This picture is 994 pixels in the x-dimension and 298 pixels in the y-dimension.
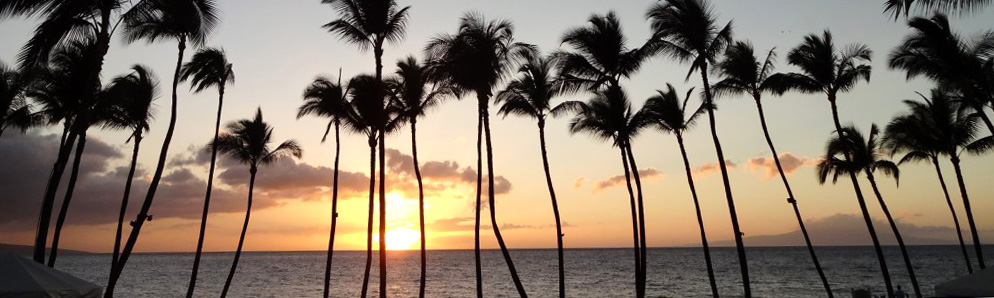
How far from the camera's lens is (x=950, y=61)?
2092 centimetres

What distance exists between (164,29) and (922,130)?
33714mm

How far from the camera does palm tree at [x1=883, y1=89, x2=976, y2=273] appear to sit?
92.1 ft

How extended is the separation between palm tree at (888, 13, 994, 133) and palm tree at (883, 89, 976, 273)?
693 cm

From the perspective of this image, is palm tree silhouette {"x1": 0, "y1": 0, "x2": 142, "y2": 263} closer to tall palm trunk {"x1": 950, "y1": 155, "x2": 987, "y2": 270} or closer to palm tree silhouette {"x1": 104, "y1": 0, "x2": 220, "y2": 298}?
palm tree silhouette {"x1": 104, "y1": 0, "x2": 220, "y2": 298}

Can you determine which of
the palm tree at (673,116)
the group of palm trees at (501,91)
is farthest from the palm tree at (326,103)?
the palm tree at (673,116)

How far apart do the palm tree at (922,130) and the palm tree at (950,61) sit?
273 inches

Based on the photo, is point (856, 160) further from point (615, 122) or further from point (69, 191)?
point (69, 191)

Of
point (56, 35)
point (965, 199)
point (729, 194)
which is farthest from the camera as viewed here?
point (965, 199)

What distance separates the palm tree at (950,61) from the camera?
20.4 meters

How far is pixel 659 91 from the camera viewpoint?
27.8 meters

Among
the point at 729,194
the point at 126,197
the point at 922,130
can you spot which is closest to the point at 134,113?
the point at 126,197

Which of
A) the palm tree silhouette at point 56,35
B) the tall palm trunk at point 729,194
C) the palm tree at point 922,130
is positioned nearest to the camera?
the palm tree silhouette at point 56,35

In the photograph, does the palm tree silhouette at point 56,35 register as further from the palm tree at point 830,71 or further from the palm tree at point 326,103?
the palm tree at point 830,71

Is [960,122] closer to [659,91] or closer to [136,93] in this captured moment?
[659,91]
